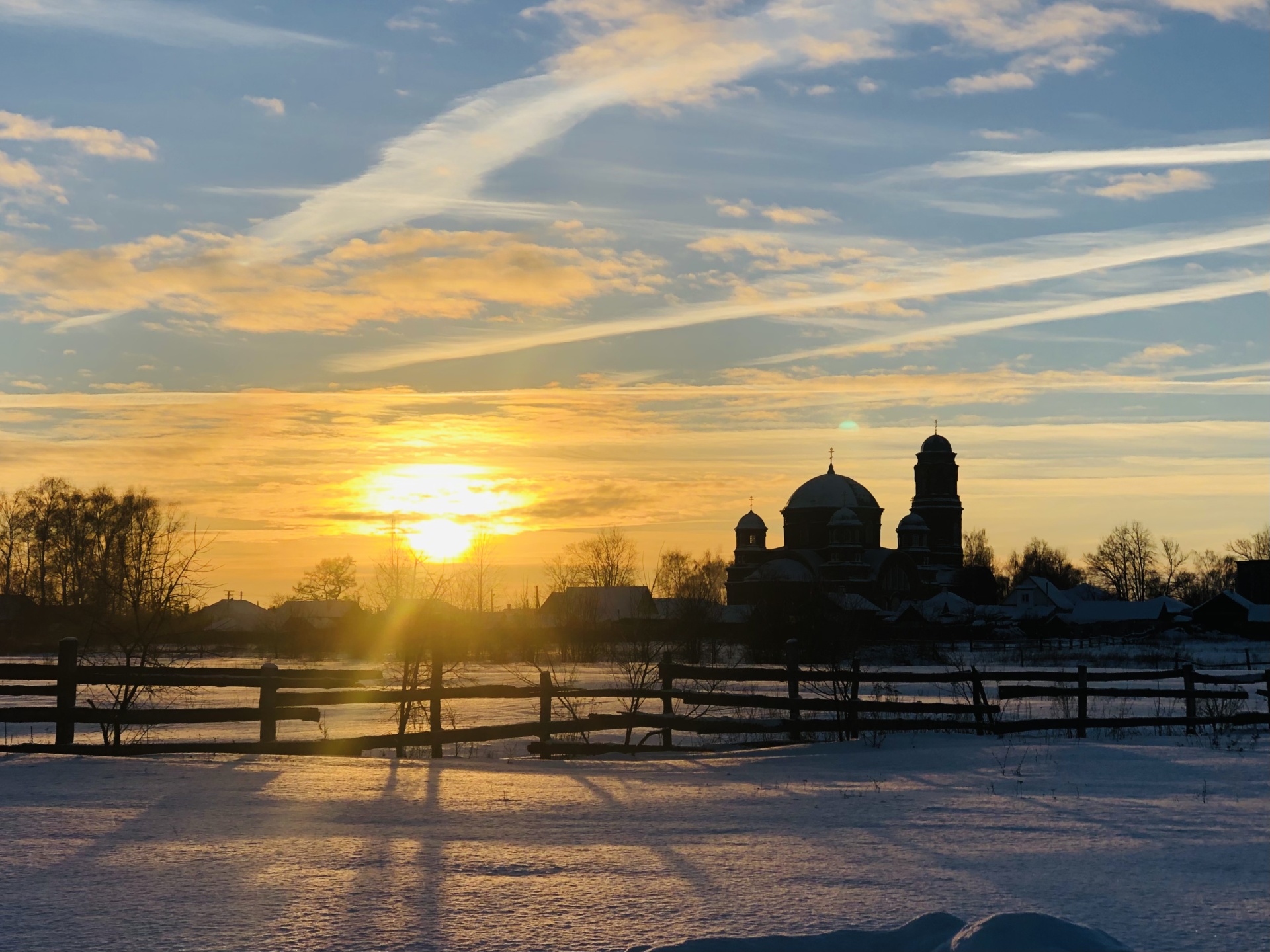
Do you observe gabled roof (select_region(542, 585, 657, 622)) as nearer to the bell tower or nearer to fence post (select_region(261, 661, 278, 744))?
the bell tower

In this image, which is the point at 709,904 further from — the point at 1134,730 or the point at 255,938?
the point at 1134,730

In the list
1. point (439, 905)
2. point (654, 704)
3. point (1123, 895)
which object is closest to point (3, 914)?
point (439, 905)

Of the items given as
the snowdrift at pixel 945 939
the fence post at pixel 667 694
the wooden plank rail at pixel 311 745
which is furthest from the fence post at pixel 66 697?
the snowdrift at pixel 945 939

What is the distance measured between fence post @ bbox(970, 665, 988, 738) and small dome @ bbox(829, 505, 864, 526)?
86283 mm

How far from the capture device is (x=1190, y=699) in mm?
20875

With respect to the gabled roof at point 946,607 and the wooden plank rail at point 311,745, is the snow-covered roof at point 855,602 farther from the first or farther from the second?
the wooden plank rail at point 311,745

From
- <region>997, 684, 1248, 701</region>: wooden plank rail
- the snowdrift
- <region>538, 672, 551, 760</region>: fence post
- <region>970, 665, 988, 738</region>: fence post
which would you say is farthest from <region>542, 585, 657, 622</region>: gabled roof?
the snowdrift

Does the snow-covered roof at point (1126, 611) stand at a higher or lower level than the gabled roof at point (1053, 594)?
lower

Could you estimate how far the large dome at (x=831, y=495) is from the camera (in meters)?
110

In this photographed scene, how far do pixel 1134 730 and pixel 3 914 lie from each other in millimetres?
19181

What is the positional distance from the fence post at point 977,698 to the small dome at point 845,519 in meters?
86.3

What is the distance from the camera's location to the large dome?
362 feet

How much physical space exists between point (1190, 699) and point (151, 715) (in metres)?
17.1

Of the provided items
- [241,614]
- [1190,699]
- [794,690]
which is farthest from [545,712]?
[241,614]
